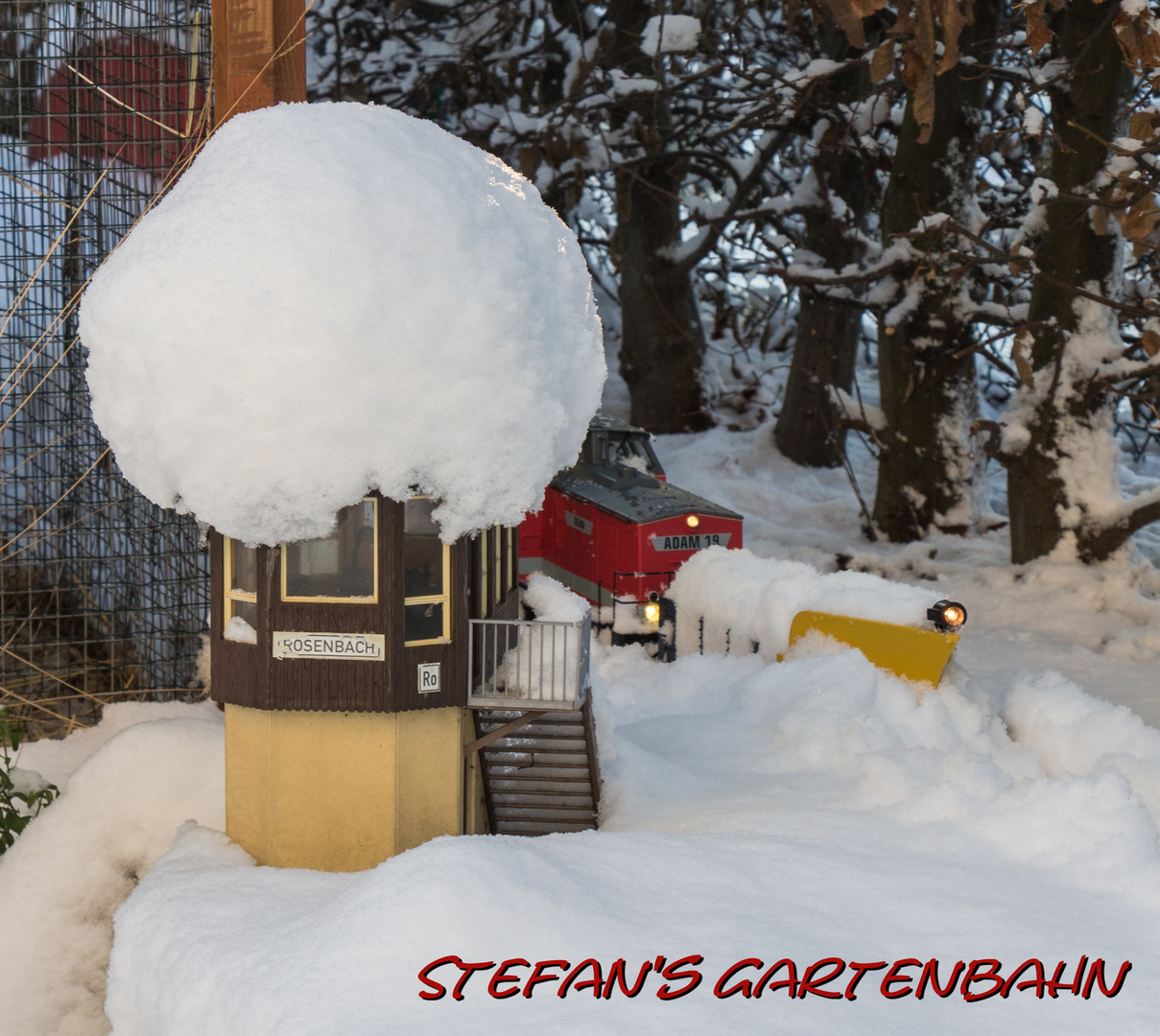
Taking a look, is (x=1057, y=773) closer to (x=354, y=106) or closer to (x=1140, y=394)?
(x=1140, y=394)

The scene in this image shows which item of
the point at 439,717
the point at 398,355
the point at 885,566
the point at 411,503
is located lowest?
the point at 885,566

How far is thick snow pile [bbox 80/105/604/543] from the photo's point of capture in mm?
4836

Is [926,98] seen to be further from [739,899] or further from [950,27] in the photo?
[739,899]

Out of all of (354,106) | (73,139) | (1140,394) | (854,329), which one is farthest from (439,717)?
(854,329)

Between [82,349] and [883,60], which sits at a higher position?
[883,60]

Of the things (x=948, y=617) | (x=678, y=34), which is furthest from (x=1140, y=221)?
(x=678, y=34)

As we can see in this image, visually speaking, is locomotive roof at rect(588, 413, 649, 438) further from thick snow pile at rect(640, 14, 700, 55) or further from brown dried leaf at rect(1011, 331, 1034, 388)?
thick snow pile at rect(640, 14, 700, 55)

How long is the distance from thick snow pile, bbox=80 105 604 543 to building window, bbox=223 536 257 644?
32cm

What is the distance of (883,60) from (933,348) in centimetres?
568

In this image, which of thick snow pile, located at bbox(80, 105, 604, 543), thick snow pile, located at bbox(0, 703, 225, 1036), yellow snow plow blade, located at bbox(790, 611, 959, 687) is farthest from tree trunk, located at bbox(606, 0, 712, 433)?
thick snow pile, located at bbox(0, 703, 225, 1036)

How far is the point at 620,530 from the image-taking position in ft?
34.7

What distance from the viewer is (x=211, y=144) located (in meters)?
5.53

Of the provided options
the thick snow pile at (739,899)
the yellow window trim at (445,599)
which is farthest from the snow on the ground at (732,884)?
the yellow window trim at (445,599)

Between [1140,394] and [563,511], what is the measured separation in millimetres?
5287
